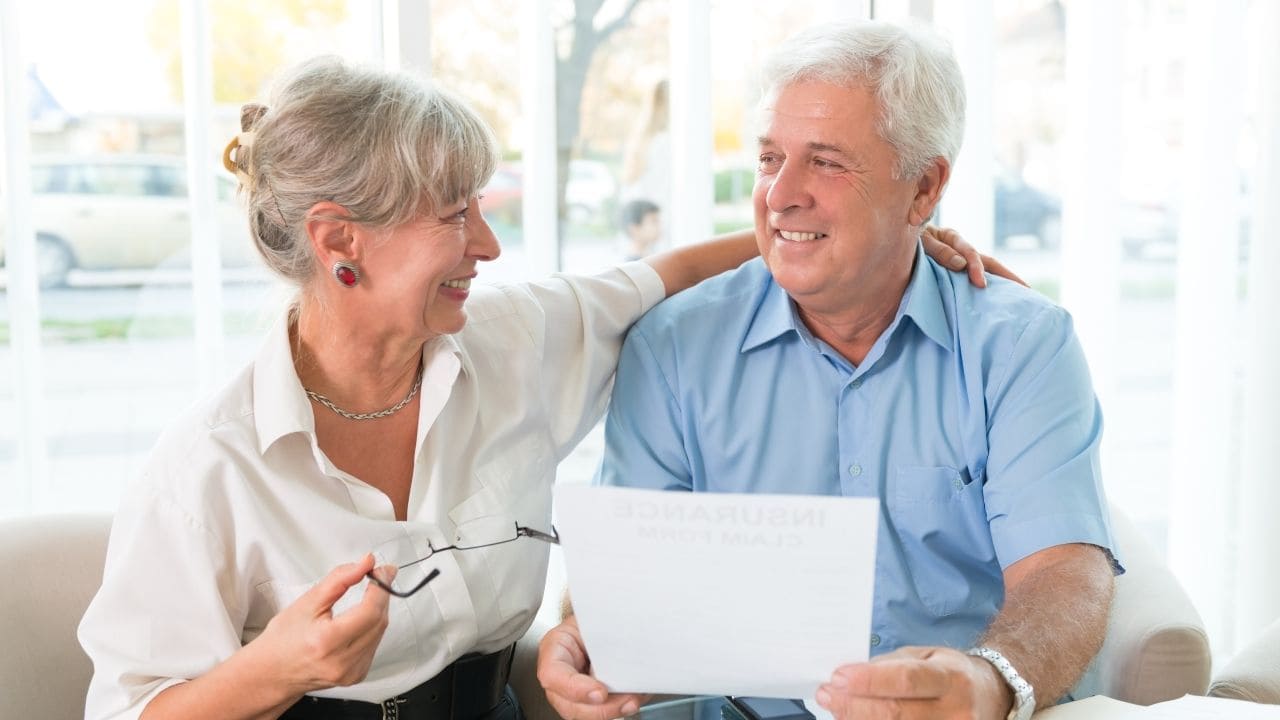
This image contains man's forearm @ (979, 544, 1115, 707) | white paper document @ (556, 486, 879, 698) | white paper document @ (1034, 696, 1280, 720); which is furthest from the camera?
man's forearm @ (979, 544, 1115, 707)

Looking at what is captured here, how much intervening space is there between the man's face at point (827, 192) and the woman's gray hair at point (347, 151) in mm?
468

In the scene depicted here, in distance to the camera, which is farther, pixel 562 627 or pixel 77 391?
pixel 77 391

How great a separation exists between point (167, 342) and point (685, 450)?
3.75 feet

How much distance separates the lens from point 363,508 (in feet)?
5.14

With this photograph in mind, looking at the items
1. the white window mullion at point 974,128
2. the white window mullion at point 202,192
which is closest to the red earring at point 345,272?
the white window mullion at point 202,192

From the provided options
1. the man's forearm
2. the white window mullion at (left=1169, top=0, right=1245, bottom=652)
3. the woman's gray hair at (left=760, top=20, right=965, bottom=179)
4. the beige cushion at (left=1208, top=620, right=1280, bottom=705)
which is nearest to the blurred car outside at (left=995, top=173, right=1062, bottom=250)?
the white window mullion at (left=1169, top=0, right=1245, bottom=652)

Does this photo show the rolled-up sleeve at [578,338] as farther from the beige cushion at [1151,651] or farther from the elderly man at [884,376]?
the beige cushion at [1151,651]

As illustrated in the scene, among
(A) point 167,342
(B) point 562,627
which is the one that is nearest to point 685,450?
(B) point 562,627

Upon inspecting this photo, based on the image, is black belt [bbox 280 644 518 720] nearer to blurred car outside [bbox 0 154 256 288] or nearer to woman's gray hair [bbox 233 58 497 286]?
woman's gray hair [bbox 233 58 497 286]

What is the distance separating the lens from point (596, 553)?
3.66 feet

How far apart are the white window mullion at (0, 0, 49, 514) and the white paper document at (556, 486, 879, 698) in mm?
1521

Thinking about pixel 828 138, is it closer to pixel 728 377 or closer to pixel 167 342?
pixel 728 377

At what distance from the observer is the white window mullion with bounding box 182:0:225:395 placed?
7.46 ft

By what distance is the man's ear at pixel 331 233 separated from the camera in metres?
1.53
